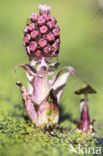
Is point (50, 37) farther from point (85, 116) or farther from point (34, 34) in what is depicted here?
point (85, 116)

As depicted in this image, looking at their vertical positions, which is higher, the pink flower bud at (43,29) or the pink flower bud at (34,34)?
the pink flower bud at (43,29)

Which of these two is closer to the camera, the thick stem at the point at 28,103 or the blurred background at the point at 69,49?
the thick stem at the point at 28,103

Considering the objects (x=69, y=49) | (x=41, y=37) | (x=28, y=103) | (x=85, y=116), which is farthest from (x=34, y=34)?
(x=69, y=49)

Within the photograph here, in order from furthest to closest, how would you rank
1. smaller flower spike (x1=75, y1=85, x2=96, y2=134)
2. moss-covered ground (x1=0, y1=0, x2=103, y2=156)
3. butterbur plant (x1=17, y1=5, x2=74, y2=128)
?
smaller flower spike (x1=75, y1=85, x2=96, y2=134) → butterbur plant (x1=17, y1=5, x2=74, y2=128) → moss-covered ground (x1=0, y1=0, x2=103, y2=156)

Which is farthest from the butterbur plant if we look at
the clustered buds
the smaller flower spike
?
the smaller flower spike

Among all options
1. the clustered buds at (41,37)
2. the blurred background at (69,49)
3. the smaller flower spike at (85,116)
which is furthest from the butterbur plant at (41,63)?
the blurred background at (69,49)

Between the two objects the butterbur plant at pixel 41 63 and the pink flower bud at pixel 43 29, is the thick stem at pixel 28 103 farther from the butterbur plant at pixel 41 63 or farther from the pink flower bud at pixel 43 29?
the pink flower bud at pixel 43 29

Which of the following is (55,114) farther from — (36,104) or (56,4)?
(56,4)

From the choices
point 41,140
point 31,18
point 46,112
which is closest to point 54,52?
point 31,18

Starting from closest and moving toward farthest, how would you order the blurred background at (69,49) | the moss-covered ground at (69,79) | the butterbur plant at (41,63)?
the moss-covered ground at (69,79) → the butterbur plant at (41,63) → the blurred background at (69,49)

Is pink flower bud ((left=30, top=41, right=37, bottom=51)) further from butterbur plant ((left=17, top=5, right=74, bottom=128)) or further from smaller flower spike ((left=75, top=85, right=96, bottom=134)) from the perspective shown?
smaller flower spike ((left=75, top=85, right=96, bottom=134))
